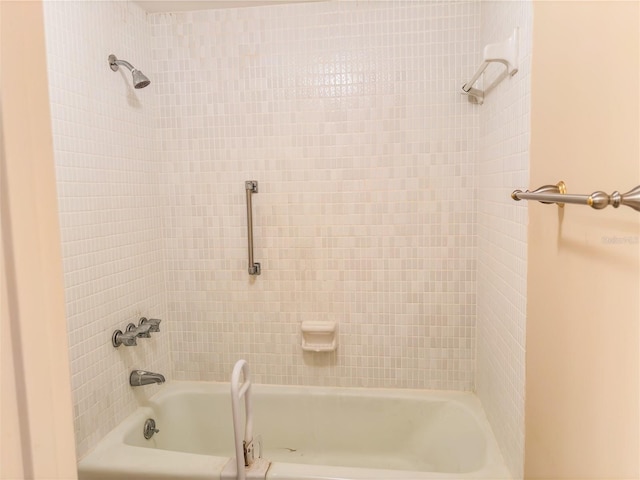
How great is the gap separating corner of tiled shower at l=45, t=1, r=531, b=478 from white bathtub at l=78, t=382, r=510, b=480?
83mm

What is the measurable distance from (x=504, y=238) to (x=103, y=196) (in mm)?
1526

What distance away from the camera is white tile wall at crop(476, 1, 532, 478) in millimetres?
1307

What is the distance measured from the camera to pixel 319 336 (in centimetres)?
211

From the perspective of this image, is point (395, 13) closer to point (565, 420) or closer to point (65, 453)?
point (565, 420)

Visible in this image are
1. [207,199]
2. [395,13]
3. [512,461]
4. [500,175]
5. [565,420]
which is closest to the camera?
[565,420]

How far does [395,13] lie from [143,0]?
1124mm

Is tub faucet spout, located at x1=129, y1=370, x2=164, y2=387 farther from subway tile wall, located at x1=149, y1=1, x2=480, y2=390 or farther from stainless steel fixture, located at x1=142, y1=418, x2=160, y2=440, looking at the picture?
subway tile wall, located at x1=149, y1=1, x2=480, y2=390

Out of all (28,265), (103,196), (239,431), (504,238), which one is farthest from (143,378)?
(28,265)

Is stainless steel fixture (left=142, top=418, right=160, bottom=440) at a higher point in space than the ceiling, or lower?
lower

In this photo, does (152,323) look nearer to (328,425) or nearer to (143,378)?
(143,378)

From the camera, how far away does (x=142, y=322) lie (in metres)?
1.93

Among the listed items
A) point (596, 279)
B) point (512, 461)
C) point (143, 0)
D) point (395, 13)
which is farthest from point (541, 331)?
point (143, 0)

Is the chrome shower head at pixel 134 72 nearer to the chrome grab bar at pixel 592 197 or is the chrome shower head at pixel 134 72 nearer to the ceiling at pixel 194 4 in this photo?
the ceiling at pixel 194 4

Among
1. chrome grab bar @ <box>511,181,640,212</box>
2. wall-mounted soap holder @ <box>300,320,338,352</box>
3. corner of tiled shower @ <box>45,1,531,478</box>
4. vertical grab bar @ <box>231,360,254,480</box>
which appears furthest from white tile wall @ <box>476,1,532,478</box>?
vertical grab bar @ <box>231,360,254,480</box>
